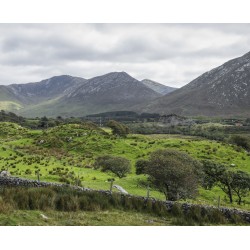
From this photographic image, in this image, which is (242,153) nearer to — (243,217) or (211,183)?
(211,183)

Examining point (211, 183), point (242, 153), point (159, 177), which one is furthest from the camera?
point (242, 153)

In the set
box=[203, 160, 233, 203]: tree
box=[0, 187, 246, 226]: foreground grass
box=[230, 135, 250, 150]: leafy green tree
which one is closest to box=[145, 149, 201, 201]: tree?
box=[0, 187, 246, 226]: foreground grass

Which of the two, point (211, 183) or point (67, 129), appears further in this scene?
point (67, 129)

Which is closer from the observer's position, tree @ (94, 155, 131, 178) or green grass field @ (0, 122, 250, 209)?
tree @ (94, 155, 131, 178)

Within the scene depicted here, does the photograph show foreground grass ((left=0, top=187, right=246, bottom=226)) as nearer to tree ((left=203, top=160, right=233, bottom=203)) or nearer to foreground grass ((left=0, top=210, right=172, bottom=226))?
foreground grass ((left=0, top=210, right=172, bottom=226))

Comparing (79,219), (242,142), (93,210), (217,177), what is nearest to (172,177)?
(93,210)

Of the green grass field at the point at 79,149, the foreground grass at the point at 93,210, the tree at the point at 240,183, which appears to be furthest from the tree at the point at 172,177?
the green grass field at the point at 79,149

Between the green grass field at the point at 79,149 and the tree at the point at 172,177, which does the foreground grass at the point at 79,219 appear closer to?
the tree at the point at 172,177

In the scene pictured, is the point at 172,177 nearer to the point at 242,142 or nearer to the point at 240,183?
the point at 240,183
